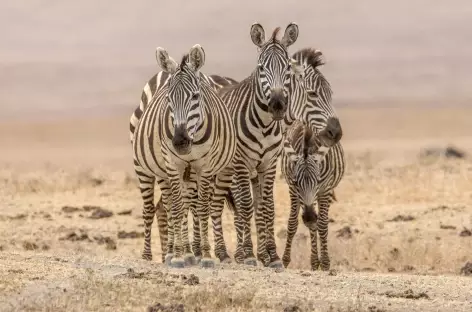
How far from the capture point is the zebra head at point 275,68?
11844 mm

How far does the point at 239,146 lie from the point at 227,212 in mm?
6858

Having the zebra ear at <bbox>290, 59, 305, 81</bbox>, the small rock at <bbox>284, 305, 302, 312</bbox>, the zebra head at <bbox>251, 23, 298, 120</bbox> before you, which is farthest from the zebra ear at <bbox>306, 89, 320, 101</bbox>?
the small rock at <bbox>284, 305, 302, 312</bbox>

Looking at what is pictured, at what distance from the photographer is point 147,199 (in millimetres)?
13453

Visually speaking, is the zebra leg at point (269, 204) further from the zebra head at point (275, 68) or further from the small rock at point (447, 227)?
the small rock at point (447, 227)

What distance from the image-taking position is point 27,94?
6950cm

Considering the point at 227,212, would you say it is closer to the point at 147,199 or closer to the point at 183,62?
the point at 147,199

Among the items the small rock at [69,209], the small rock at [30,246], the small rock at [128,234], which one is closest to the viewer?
the small rock at [30,246]

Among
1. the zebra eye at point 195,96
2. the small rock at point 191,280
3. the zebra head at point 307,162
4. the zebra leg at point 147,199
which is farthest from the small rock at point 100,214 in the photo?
the small rock at point 191,280

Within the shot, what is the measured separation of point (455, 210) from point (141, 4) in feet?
240

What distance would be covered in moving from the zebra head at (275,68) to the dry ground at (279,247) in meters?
1.72

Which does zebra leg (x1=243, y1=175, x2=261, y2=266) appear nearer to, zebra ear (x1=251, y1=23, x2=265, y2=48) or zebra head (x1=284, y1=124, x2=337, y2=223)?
zebra head (x1=284, y1=124, x2=337, y2=223)

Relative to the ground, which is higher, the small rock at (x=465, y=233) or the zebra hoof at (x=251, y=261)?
the small rock at (x=465, y=233)

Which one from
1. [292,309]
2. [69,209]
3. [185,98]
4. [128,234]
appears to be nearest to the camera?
[292,309]

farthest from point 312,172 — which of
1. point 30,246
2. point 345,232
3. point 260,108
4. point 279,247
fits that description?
point 30,246
